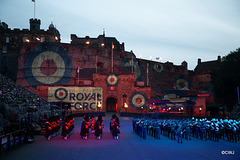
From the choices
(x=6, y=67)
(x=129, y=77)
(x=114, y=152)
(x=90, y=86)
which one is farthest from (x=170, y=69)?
(x=114, y=152)

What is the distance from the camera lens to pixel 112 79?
4706cm

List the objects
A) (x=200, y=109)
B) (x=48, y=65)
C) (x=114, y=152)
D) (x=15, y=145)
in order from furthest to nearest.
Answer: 1. (x=48, y=65)
2. (x=200, y=109)
3. (x=15, y=145)
4. (x=114, y=152)

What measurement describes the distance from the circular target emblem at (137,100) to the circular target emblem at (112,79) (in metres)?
4.22

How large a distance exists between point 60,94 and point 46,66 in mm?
13827

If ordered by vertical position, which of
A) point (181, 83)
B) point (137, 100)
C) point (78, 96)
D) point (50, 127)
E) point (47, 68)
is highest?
point (47, 68)

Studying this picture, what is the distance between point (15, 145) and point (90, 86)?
3141 centimetres

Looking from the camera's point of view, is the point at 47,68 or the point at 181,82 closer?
the point at 47,68

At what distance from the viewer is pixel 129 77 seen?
1870 inches

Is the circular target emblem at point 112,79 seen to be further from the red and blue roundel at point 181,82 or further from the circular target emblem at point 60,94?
the red and blue roundel at point 181,82

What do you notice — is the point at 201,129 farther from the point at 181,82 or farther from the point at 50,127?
Answer: the point at 181,82

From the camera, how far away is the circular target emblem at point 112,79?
46747mm

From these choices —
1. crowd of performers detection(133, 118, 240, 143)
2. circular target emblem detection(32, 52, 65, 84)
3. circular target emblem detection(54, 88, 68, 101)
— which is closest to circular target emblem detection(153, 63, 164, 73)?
circular target emblem detection(32, 52, 65, 84)

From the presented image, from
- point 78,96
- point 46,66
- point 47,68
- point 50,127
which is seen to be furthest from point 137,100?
point 50,127

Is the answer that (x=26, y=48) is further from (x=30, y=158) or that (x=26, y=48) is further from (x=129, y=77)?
(x=30, y=158)
